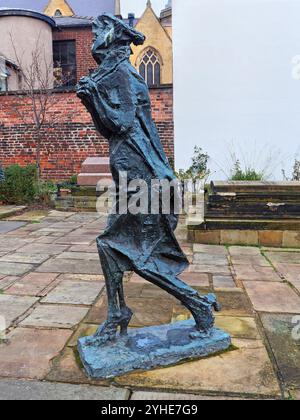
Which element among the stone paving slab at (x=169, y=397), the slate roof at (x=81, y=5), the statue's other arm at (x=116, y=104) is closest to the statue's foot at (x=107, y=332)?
the stone paving slab at (x=169, y=397)

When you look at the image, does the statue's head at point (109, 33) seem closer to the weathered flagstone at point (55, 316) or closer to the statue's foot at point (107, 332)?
the statue's foot at point (107, 332)

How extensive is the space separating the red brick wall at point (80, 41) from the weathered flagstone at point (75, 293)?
19.3 meters

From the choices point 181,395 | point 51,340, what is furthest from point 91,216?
point 181,395

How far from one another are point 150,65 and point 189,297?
21.9 meters

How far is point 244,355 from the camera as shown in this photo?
2.81 meters

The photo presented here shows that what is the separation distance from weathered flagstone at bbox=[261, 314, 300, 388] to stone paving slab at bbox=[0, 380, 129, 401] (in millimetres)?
1004

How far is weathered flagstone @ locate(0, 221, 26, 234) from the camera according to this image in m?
7.74

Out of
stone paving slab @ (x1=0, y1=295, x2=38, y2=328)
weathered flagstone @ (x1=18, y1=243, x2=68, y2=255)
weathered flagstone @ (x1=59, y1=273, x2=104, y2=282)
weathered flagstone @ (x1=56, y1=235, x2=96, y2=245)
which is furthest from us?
weathered flagstone @ (x1=56, y1=235, x2=96, y2=245)

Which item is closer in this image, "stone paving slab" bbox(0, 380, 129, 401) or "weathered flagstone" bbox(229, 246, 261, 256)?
"stone paving slab" bbox(0, 380, 129, 401)

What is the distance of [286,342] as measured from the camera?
9.84ft

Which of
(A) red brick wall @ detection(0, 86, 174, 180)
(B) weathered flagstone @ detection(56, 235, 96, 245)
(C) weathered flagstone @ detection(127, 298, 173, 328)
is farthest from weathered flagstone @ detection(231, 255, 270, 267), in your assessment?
(A) red brick wall @ detection(0, 86, 174, 180)

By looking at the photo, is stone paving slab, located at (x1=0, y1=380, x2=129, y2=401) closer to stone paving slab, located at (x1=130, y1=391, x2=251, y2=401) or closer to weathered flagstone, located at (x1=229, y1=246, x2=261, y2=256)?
stone paving slab, located at (x1=130, y1=391, x2=251, y2=401)

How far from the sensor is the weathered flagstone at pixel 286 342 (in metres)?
2.57

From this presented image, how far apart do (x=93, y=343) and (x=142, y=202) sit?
0.98m
